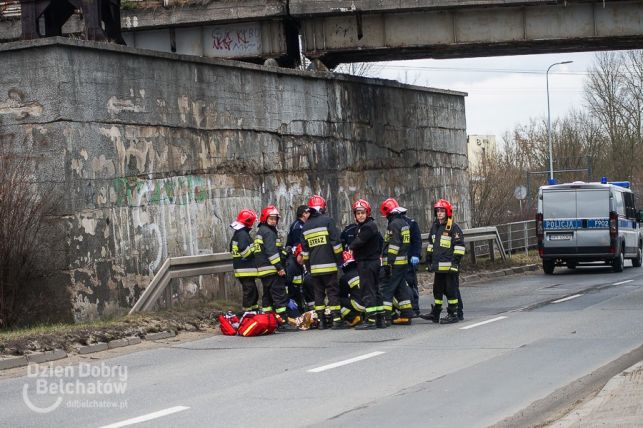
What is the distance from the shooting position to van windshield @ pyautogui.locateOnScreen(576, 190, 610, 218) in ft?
87.1

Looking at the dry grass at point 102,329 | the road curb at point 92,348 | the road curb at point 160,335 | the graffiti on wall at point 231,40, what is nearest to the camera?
the dry grass at point 102,329

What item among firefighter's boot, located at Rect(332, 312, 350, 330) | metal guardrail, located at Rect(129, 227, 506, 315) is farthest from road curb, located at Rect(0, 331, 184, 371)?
firefighter's boot, located at Rect(332, 312, 350, 330)

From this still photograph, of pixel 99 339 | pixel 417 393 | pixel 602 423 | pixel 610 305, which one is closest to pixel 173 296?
pixel 99 339

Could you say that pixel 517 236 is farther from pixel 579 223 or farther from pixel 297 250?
pixel 297 250

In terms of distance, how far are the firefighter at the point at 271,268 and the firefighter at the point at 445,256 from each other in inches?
90.5

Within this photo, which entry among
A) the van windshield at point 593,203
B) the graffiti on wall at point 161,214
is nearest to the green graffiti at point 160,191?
the graffiti on wall at point 161,214

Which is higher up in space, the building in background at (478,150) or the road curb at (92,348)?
the building in background at (478,150)

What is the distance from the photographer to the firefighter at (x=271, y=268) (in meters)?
15.6

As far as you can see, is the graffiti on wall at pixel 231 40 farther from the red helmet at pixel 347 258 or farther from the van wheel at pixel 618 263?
the red helmet at pixel 347 258

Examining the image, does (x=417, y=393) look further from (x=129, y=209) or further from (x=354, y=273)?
(x=129, y=209)

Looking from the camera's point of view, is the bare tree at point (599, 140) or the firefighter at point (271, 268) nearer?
the firefighter at point (271, 268)

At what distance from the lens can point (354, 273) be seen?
15773mm

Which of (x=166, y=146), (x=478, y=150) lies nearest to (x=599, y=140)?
(x=478, y=150)
